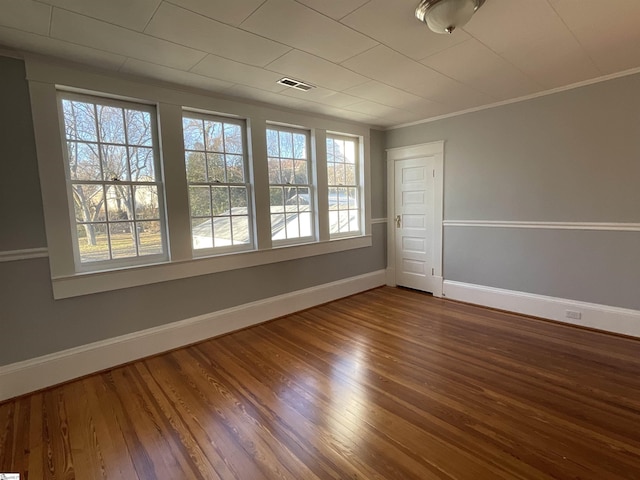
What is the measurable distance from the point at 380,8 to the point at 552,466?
263 centimetres

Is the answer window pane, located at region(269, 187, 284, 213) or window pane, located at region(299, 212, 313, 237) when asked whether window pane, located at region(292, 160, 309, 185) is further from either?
window pane, located at region(299, 212, 313, 237)

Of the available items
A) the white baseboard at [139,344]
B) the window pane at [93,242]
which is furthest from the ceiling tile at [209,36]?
the white baseboard at [139,344]

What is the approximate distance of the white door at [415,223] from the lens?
175 inches

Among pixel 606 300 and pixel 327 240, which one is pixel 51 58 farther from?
pixel 606 300

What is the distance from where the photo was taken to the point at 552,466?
5.12 feet

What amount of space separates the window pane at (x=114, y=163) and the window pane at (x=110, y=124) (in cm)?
7

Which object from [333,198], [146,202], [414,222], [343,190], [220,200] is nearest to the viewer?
[146,202]

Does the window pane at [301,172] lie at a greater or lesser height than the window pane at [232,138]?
lesser

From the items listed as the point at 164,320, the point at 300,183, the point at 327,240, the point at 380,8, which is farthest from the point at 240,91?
the point at 164,320

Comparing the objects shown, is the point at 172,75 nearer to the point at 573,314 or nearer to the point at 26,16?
the point at 26,16

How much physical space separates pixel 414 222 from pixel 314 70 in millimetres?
2788

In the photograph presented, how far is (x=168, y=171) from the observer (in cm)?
287

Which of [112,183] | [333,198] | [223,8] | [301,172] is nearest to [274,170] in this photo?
[301,172]

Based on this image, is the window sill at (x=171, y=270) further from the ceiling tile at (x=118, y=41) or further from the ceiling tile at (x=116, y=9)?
the ceiling tile at (x=116, y=9)
